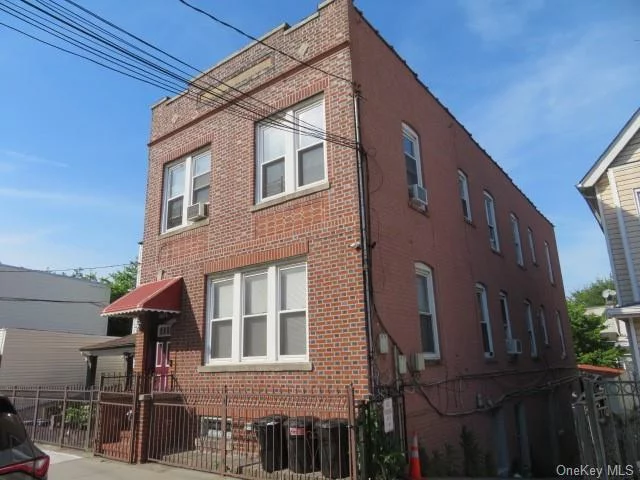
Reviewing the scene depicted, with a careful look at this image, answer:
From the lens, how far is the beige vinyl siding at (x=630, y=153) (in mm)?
12000

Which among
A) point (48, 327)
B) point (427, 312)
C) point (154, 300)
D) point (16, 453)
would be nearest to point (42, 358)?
point (48, 327)

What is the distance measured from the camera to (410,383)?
8305mm

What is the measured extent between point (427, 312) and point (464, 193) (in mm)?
5092

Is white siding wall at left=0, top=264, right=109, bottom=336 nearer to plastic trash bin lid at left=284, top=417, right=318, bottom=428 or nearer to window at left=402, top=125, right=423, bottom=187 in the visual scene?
window at left=402, top=125, right=423, bottom=187

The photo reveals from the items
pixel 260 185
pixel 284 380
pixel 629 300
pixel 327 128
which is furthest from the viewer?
pixel 629 300

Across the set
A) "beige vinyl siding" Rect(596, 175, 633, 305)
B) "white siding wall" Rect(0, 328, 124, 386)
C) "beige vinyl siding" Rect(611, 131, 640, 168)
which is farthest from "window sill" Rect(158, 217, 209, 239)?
"white siding wall" Rect(0, 328, 124, 386)

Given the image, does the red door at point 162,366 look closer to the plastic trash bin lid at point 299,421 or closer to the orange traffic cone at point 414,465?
the plastic trash bin lid at point 299,421

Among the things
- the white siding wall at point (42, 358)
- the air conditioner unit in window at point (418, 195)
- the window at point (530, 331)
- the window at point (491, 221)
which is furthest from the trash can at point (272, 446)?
the white siding wall at point (42, 358)

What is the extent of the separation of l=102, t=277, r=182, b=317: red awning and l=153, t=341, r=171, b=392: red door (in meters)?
0.97

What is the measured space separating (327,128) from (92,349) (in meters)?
17.9

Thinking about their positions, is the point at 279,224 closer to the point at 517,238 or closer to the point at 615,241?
the point at 615,241

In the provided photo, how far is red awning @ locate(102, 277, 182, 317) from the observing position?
994 cm

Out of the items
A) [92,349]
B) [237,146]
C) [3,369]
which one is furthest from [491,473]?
[3,369]

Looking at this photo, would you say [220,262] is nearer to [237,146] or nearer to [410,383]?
[237,146]
